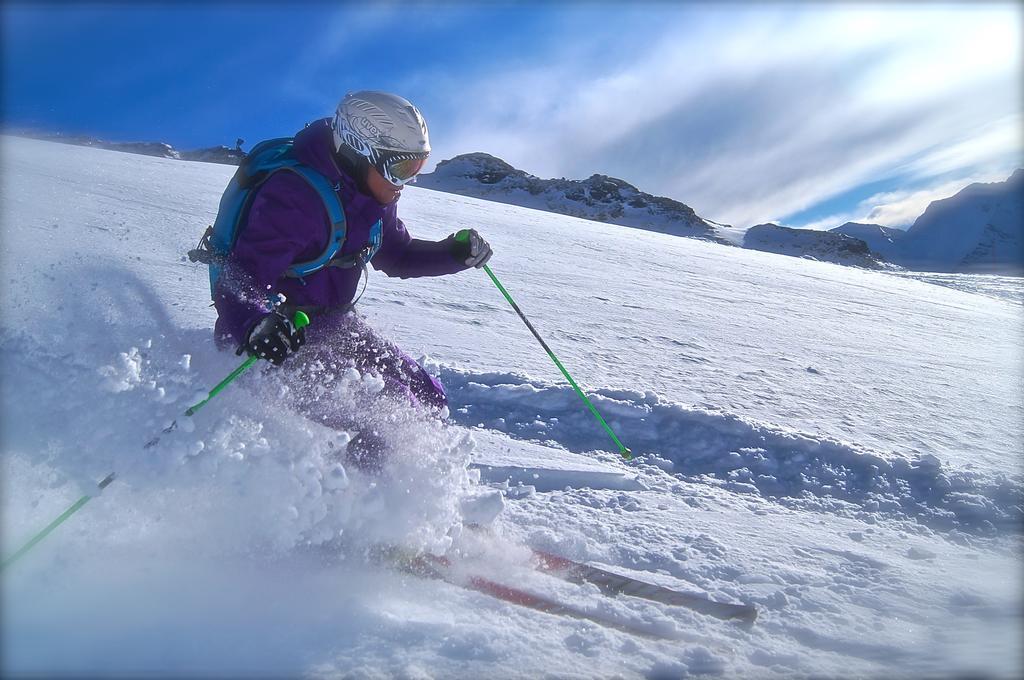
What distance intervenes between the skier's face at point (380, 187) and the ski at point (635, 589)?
185 cm

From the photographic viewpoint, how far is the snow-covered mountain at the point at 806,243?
131ft

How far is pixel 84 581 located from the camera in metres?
1.92

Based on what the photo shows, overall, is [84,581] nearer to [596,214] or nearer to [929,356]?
[929,356]

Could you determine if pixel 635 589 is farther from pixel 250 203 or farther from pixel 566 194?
pixel 566 194

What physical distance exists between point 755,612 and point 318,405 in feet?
6.91

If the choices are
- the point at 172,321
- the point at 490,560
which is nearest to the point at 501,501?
the point at 490,560

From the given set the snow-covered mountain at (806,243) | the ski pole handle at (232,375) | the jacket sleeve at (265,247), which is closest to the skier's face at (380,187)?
the jacket sleeve at (265,247)

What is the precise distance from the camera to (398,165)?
293cm

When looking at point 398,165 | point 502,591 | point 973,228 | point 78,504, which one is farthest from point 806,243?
point 973,228

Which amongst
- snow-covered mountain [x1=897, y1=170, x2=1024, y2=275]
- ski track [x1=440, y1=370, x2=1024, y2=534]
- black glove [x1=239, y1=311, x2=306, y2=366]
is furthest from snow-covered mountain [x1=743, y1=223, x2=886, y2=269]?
black glove [x1=239, y1=311, x2=306, y2=366]

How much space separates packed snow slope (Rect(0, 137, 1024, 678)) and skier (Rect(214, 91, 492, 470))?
0.12m

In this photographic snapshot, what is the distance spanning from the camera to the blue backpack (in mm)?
2684

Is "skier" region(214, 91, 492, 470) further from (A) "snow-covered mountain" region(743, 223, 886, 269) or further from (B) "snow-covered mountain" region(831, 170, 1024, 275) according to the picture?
(B) "snow-covered mountain" region(831, 170, 1024, 275)

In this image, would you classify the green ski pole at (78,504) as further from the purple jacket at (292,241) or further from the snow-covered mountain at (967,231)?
the snow-covered mountain at (967,231)
